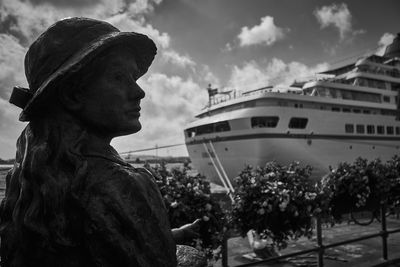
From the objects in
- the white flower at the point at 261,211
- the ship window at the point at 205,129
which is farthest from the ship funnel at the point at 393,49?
the white flower at the point at 261,211

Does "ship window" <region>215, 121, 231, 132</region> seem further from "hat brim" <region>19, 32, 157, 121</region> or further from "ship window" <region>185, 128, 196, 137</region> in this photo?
"hat brim" <region>19, 32, 157, 121</region>

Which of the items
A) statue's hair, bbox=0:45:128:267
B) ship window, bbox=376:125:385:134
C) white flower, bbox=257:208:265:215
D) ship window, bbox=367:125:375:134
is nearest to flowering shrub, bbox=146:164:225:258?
white flower, bbox=257:208:265:215

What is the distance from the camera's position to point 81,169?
1146 mm

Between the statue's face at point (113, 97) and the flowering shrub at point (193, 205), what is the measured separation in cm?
208

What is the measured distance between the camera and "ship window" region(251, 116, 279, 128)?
17328 mm

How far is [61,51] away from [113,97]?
265 millimetres

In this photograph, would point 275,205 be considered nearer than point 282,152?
Yes

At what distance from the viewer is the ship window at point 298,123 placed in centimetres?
1798

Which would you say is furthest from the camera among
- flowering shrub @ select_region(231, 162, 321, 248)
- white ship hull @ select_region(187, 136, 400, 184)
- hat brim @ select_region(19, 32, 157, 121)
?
white ship hull @ select_region(187, 136, 400, 184)

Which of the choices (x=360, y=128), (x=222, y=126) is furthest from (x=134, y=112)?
(x=360, y=128)

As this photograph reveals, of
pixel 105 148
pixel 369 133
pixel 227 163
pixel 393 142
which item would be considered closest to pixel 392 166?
pixel 105 148

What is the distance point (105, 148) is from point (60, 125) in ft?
0.64

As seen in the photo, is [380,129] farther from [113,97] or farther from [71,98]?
[71,98]

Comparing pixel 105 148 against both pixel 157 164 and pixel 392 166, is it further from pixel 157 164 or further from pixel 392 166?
pixel 392 166
